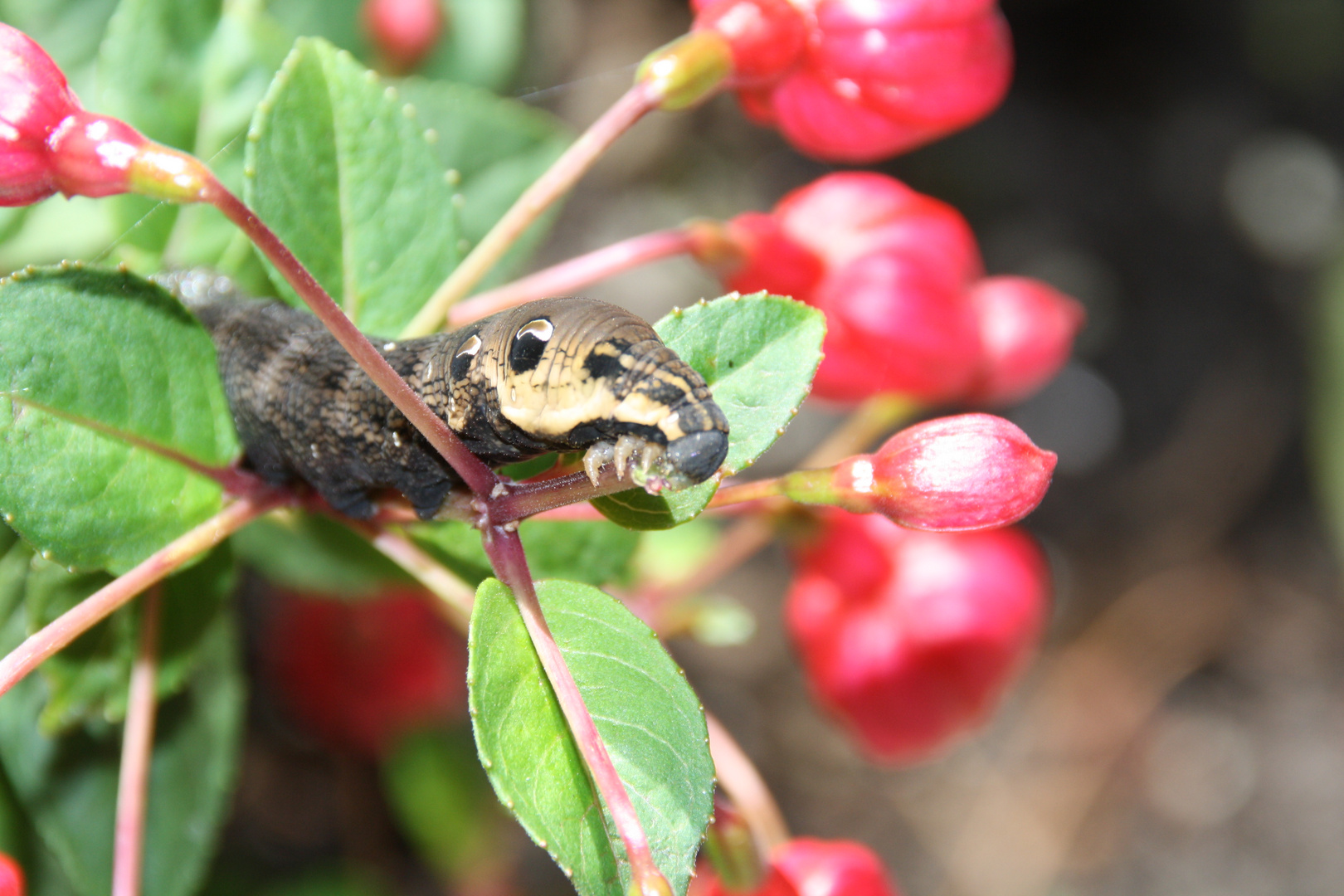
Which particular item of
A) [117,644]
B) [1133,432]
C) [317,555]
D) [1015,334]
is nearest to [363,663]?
[317,555]

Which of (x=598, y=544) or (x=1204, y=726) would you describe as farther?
(x=1204, y=726)

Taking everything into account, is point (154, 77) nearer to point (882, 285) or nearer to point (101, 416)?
point (101, 416)

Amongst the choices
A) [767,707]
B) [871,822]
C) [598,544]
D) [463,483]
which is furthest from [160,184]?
[871,822]

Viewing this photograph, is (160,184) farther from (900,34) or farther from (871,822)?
(871,822)

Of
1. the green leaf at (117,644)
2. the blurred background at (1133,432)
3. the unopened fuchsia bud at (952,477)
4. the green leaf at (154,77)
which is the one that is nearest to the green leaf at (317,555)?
the green leaf at (117,644)

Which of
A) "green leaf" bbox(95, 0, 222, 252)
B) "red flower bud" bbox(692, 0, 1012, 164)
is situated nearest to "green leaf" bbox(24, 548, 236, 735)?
"green leaf" bbox(95, 0, 222, 252)

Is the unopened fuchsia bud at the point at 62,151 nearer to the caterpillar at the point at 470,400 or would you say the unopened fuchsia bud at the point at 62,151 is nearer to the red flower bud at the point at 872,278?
the caterpillar at the point at 470,400

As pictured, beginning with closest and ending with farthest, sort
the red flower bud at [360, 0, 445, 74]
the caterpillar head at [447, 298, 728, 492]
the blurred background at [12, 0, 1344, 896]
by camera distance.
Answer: the caterpillar head at [447, 298, 728, 492], the red flower bud at [360, 0, 445, 74], the blurred background at [12, 0, 1344, 896]

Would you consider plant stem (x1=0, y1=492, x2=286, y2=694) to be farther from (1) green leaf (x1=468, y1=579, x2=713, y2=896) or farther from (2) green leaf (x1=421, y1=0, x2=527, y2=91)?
(2) green leaf (x1=421, y1=0, x2=527, y2=91)
